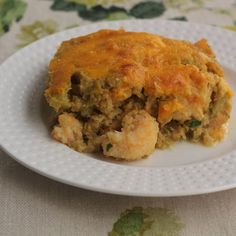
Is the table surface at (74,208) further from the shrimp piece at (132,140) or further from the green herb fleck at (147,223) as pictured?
the shrimp piece at (132,140)

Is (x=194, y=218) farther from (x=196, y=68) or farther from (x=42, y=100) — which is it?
(x=42, y=100)

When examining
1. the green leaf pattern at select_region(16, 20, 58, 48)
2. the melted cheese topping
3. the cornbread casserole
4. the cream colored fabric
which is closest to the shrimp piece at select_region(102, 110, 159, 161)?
the cornbread casserole

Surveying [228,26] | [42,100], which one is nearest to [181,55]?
[42,100]

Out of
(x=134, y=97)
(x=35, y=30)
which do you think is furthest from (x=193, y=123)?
(x=35, y=30)

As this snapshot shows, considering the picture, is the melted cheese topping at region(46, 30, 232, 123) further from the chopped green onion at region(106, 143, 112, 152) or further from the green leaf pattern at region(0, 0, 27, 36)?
the green leaf pattern at region(0, 0, 27, 36)

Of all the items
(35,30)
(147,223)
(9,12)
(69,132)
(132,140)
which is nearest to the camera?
(147,223)

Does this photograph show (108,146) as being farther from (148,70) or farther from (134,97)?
(148,70)
